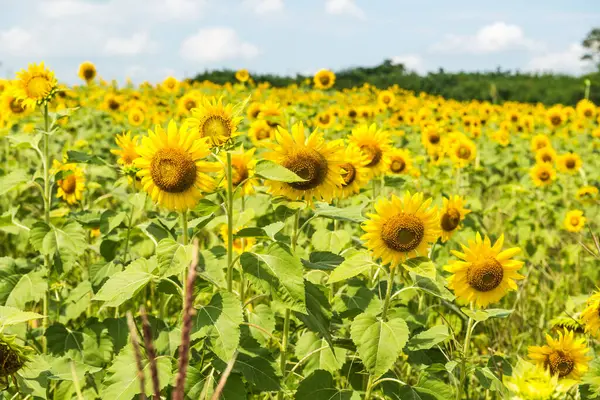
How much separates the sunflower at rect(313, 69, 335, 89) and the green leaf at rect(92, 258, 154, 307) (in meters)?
6.33

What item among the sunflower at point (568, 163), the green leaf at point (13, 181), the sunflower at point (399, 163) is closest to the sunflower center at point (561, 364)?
the sunflower at point (399, 163)

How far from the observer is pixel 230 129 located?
85.7 inches

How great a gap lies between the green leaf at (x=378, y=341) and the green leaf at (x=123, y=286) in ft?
2.15

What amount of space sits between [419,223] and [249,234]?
57 centimetres

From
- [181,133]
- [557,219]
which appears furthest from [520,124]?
[181,133]

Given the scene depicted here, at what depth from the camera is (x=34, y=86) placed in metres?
3.10

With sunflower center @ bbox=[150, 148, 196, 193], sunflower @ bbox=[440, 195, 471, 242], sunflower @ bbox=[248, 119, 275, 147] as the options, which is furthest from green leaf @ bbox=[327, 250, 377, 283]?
sunflower @ bbox=[248, 119, 275, 147]

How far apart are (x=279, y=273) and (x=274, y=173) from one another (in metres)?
0.30

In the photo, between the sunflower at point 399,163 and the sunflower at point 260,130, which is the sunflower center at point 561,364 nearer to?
the sunflower at point 399,163

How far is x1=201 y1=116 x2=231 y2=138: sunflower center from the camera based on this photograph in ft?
7.03

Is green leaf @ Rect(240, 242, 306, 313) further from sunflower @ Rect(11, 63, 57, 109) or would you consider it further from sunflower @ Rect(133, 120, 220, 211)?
sunflower @ Rect(11, 63, 57, 109)

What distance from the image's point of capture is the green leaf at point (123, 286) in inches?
73.3

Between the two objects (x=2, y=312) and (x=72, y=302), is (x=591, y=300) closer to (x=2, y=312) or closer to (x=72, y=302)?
(x=2, y=312)

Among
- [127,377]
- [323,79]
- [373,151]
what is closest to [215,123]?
[127,377]
